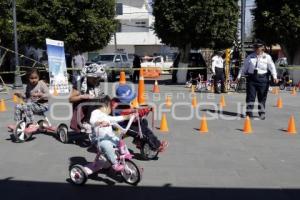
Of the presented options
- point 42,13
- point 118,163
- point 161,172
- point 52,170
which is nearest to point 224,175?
point 161,172

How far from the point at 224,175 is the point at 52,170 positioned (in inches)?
96.1

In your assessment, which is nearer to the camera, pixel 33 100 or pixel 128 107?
pixel 128 107

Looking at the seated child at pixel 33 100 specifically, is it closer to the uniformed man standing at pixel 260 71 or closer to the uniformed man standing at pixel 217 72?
the uniformed man standing at pixel 260 71

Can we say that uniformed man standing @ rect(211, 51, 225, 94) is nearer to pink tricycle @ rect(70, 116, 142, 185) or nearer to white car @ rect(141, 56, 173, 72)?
pink tricycle @ rect(70, 116, 142, 185)

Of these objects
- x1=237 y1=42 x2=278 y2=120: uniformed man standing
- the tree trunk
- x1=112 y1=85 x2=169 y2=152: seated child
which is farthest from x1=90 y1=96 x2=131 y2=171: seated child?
the tree trunk

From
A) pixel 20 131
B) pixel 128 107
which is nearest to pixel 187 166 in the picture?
pixel 128 107

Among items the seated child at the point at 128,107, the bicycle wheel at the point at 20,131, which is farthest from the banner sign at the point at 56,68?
the seated child at the point at 128,107

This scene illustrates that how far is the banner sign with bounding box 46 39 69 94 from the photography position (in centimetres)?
1727

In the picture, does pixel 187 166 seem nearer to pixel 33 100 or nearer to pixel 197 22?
pixel 33 100

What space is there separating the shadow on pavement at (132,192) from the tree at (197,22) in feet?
60.1

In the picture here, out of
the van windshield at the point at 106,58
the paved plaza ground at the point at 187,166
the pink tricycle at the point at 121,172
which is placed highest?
the van windshield at the point at 106,58

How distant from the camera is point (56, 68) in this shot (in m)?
17.7

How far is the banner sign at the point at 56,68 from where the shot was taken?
56.6ft

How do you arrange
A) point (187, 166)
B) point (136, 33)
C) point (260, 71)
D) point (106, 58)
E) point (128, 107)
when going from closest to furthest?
point (187, 166)
point (128, 107)
point (260, 71)
point (106, 58)
point (136, 33)
